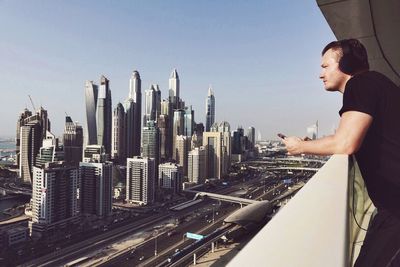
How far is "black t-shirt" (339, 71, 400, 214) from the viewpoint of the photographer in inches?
16.1

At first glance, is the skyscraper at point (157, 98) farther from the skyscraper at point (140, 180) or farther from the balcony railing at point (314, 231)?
the balcony railing at point (314, 231)

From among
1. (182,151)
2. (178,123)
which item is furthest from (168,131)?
(182,151)

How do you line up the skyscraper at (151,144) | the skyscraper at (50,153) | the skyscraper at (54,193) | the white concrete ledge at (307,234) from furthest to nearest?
the skyscraper at (151,144), the skyscraper at (50,153), the skyscraper at (54,193), the white concrete ledge at (307,234)

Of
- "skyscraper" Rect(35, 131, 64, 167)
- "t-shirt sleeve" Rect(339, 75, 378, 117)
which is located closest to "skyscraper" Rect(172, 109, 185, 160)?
"skyscraper" Rect(35, 131, 64, 167)

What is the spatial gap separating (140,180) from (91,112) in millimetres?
18781

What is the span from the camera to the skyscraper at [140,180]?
57.7 feet

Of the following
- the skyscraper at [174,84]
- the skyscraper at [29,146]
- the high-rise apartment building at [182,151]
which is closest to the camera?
the skyscraper at [29,146]

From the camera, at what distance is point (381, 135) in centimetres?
42

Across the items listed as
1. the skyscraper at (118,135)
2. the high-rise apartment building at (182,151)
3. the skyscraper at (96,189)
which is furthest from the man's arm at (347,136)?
the skyscraper at (118,135)

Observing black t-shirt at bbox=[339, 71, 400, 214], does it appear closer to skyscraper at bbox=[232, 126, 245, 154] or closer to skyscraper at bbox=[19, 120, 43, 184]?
skyscraper at bbox=[19, 120, 43, 184]

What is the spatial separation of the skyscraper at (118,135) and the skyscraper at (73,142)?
11.3ft

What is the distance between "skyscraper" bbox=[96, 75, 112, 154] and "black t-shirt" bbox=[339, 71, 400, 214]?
30.9m

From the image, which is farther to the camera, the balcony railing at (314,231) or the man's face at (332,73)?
the man's face at (332,73)

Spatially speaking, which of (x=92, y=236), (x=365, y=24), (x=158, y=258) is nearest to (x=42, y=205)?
(x=92, y=236)
